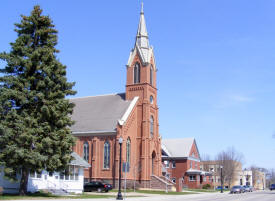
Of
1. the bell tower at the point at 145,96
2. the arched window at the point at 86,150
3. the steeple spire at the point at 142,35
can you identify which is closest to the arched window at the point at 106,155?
the arched window at the point at 86,150

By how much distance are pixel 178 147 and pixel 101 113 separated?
26337 mm

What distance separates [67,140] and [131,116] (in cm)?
2512

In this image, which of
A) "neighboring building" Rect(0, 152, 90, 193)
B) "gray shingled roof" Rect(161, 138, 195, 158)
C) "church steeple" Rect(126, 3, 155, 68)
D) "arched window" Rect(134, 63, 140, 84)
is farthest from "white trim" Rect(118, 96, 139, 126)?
"gray shingled roof" Rect(161, 138, 195, 158)

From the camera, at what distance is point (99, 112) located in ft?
182

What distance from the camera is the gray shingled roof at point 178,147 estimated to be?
239ft

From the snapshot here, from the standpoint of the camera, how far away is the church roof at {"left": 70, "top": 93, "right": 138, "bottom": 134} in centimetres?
5197

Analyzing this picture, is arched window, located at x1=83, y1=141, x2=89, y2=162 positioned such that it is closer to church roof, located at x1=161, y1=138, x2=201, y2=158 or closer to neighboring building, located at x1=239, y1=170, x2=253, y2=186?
church roof, located at x1=161, y1=138, x2=201, y2=158

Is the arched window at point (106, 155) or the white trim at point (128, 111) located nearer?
the white trim at point (128, 111)

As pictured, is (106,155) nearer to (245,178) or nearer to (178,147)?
(178,147)

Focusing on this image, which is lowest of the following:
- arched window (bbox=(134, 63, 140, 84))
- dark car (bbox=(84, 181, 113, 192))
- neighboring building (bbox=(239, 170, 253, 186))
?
neighboring building (bbox=(239, 170, 253, 186))

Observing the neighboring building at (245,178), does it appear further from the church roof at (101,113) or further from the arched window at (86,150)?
the arched window at (86,150)

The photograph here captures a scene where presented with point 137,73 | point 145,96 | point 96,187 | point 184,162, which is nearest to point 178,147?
point 184,162

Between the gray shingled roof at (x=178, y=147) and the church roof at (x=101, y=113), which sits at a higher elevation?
the church roof at (x=101, y=113)

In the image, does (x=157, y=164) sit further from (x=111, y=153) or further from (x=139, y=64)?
(x=139, y=64)
